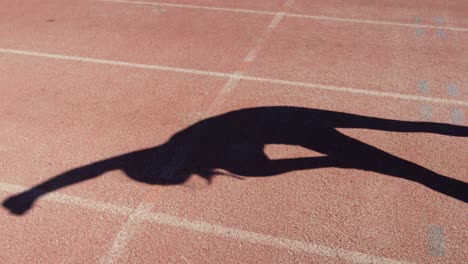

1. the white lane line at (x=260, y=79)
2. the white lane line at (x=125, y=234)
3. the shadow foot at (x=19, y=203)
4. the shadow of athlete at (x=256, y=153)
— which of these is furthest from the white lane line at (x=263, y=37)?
the shadow foot at (x=19, y=203)

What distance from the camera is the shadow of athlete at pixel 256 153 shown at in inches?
212

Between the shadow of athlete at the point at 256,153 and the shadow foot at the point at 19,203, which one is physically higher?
the shadow of athlete at the point at 256,153

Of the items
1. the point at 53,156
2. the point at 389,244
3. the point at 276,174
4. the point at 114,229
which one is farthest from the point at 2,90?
the point at 389,244

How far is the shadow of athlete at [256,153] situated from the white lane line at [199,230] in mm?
380

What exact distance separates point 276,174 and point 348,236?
1190 mm

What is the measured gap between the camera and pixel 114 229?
469 centimetres

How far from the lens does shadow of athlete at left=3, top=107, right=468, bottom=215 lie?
5379mm

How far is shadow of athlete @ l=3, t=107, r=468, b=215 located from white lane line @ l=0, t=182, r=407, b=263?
380 mm

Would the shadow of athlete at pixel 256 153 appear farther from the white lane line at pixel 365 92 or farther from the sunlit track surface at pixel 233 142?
the white lane line at pixel 365 92

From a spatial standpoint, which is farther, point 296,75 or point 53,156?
point 296,75

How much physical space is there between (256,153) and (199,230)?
150cm

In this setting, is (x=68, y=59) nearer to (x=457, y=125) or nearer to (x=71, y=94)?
(x=71, y=94)

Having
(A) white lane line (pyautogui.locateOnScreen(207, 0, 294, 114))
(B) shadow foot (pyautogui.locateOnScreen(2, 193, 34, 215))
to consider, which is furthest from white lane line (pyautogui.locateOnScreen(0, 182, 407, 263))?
(A) white lane line (pyautogui.locateOnScreen(207, 0, 294, 114))

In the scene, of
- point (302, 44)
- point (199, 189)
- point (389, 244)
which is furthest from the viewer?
point (302, 44)
